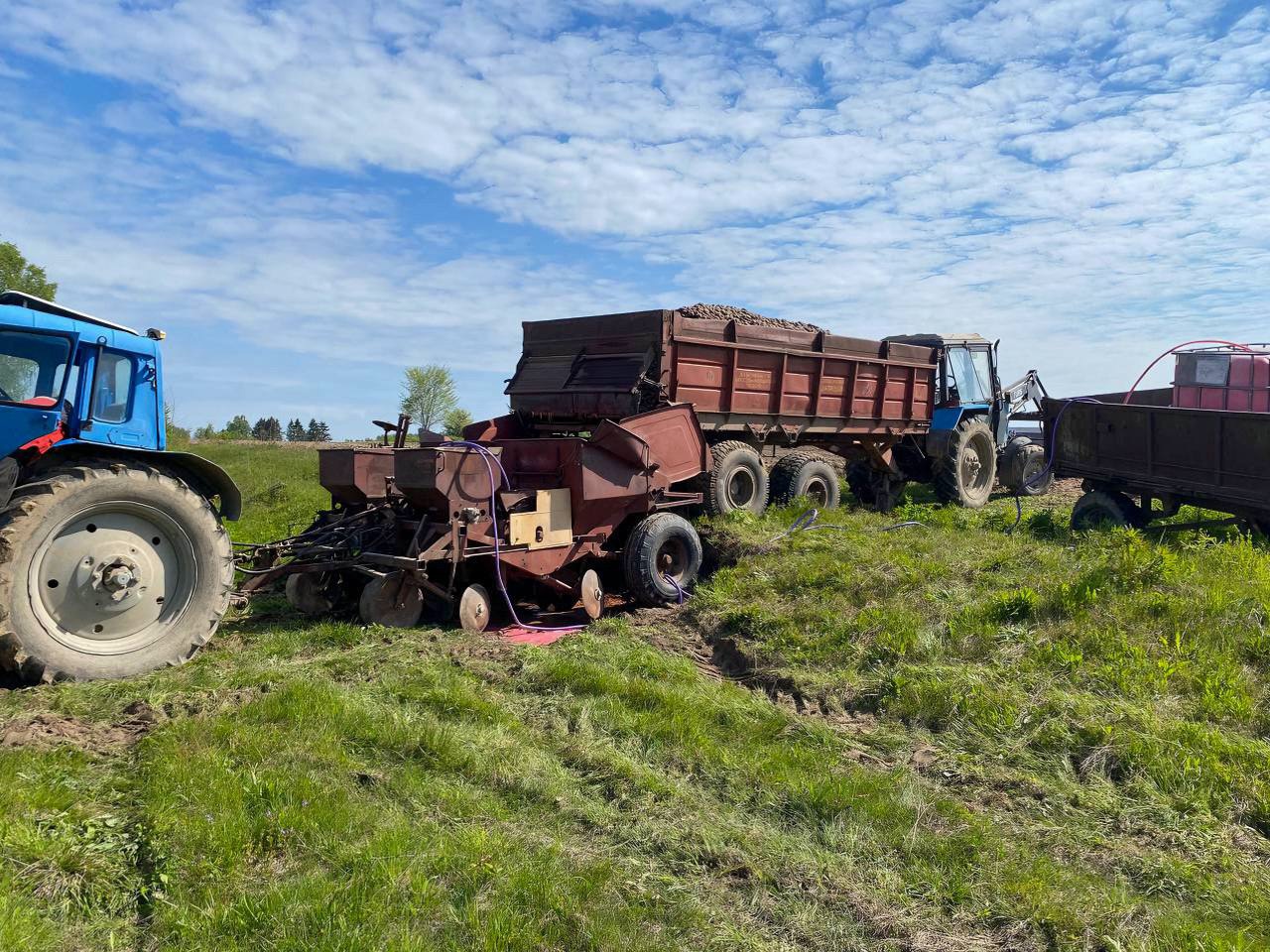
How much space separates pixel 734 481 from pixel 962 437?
5257 mm

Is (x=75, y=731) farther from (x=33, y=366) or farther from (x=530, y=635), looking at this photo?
(x=530, y=635)

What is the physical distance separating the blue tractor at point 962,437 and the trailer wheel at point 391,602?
8790mm

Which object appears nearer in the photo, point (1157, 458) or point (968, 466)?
point (1157, 458)

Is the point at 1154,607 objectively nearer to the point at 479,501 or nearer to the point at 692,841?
the point at 692,841

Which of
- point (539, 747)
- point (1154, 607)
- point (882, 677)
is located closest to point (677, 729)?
point (539, 747)

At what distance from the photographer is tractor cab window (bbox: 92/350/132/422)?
230 inches

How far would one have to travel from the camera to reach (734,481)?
10633 mm

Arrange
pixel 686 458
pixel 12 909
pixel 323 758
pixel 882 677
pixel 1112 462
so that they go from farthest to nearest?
pixel 1112 462, pixel 686 458, pixel 882 677, pixel 323 758, pixel 12 909

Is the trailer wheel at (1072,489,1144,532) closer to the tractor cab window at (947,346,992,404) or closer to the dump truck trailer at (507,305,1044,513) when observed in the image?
the dump truck trailer at (507,305,1044,513)

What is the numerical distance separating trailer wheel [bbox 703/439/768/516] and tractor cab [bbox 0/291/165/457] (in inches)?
229

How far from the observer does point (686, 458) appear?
31.2 ft

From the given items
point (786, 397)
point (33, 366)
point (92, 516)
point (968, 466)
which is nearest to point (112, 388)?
point (33, 366)

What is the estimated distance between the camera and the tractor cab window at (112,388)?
230 inches

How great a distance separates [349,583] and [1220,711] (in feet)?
21.6
